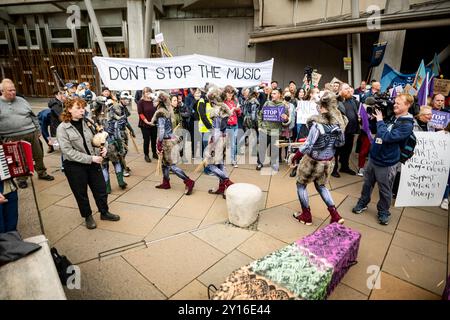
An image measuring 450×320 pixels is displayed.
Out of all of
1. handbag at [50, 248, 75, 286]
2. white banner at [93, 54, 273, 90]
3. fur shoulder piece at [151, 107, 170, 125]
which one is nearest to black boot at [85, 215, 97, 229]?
handbag at [50, 248, 75, 286]

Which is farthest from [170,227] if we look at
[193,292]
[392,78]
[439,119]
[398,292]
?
[392,78]

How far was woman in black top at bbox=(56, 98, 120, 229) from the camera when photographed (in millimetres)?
3639

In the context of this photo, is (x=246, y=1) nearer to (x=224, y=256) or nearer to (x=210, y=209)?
(x=210, y=209)

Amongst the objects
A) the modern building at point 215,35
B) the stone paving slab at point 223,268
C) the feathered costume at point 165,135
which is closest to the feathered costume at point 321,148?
the stone paving slab at point 223,268

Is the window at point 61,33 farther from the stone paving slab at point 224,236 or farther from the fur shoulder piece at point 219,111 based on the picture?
the stone paving slab at point 224,236

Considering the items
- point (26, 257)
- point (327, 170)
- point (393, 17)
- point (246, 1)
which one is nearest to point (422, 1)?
point (393, 17)

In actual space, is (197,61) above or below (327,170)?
above

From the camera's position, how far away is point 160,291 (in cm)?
294

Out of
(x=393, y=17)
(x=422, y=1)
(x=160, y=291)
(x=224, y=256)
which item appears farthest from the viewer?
(x=422, y=1)

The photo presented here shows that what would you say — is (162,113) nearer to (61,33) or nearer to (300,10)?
(300,10)

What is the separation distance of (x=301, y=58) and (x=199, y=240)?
12.2m

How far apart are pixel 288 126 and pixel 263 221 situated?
2.84 meters

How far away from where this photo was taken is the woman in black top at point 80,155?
11.9ft

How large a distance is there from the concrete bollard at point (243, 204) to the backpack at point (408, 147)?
2.21 meters
